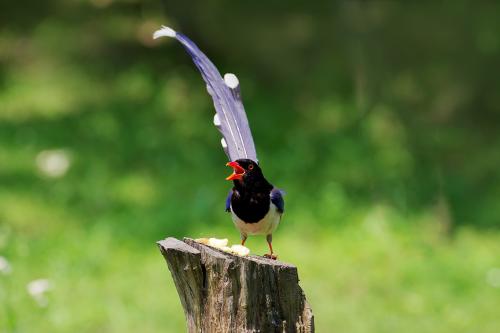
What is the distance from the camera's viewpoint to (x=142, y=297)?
8.09 metres

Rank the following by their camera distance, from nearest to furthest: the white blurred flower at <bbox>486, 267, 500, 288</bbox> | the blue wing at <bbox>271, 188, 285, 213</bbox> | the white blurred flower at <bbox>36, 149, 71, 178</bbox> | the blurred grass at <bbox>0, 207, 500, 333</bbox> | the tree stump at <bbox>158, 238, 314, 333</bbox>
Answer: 1. the tree stump at <bbox>158, 238, 314, 333</bbox>
2. the blue wing at <bbox>271, 188, 285, 213</bbox>
3. the blurred grass at <bbox>0, 207, 500, 333</bbox>
4. the white blurred flower at <bbox>486, 267, 500, 288</bbox>
5. the white blurred flower at <bbox>36, 149, 71, 178</bbox>

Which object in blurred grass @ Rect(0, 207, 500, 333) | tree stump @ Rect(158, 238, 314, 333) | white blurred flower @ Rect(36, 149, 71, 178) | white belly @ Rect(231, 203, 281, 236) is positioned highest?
white blurred flower @ Rect(36, 149, 71, 178)

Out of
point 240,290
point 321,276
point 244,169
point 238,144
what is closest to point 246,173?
point 244,169

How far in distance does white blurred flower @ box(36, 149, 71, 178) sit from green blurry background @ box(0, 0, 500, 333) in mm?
34

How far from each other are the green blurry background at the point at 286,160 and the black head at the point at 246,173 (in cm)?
326

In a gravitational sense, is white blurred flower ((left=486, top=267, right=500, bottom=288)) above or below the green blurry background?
below

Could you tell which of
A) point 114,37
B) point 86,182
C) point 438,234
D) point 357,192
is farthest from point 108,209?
point 114,37

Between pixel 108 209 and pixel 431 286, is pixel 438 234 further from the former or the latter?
pixel 108 209

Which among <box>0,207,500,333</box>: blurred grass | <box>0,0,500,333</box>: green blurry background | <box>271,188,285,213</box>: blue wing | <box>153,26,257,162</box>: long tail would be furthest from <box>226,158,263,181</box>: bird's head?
<box>0,207,500,333</box>: blurred grass

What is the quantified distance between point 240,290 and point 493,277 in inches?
229

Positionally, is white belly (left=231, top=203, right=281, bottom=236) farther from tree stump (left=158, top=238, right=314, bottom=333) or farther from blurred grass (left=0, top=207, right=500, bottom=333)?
blurred grass (left=0, top=207, right=500, bottom=333)

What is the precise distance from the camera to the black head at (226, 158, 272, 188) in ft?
13.4

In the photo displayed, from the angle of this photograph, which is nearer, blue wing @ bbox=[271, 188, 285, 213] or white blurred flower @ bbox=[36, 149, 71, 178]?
blue wing @ bbox=[271, 188, 285, 213]

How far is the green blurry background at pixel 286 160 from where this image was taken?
8.34m
